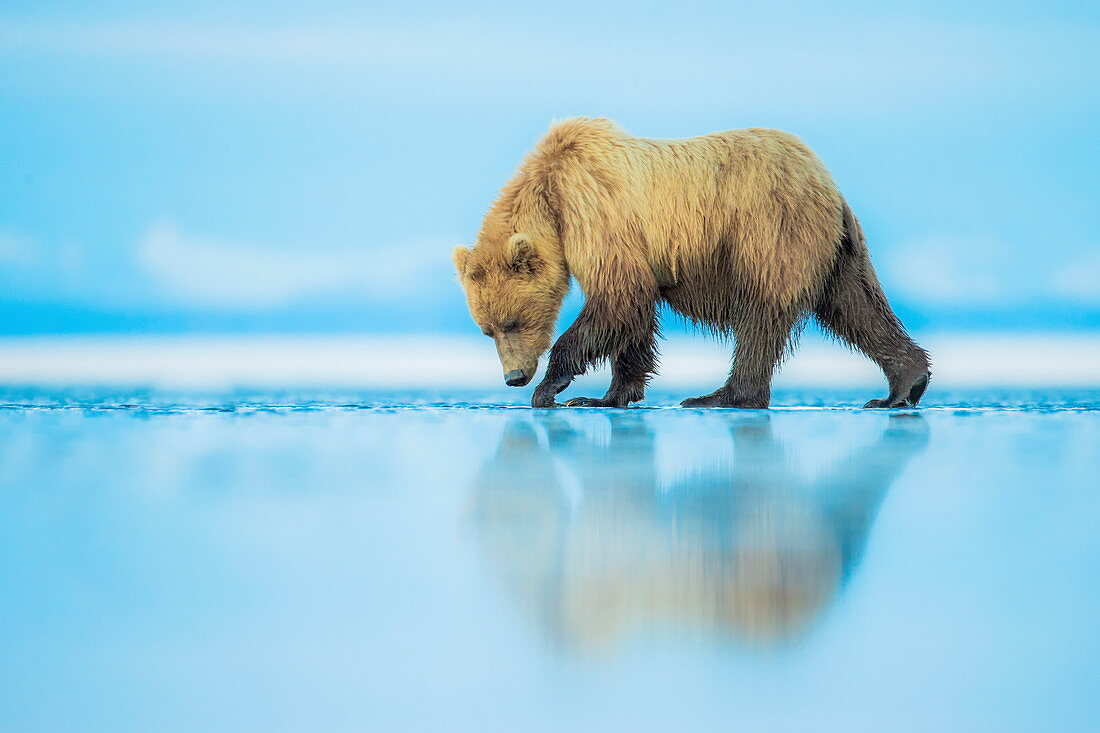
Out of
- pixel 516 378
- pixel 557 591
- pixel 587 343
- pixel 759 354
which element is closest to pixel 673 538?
pixel 557 591

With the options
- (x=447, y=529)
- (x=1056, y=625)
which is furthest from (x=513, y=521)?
(x=1056, y=625)

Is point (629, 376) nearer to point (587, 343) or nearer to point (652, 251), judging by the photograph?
point (587, 343)

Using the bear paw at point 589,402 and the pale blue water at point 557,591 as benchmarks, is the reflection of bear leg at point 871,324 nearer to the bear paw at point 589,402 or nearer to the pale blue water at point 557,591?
the bear paw at point 589,402

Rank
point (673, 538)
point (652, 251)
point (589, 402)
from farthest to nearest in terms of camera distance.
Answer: point (589, 402), point (652, 251), point (673, 538)

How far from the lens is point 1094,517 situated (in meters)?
2.91

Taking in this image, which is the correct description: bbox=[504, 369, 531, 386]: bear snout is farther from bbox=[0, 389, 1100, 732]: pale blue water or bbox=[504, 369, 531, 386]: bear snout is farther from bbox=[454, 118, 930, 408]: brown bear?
bbox=[0, 389, 1100, 732]: pale blue water

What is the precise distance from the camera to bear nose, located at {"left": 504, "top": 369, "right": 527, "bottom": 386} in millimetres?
7445

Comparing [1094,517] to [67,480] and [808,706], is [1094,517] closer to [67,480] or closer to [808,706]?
[808,706]

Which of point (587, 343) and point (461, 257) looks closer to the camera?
point (587, 343)

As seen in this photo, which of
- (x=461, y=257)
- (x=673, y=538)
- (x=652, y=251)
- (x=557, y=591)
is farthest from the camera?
(x=461, y=257)

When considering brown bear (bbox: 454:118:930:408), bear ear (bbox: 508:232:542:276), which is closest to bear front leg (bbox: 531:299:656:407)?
brown bear (bbox: 454:118:930:408)

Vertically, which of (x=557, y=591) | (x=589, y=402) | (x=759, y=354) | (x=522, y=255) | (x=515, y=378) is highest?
(x=522, y=255)

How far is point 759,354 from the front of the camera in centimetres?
718

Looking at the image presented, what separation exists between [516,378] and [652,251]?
1.14 meters
